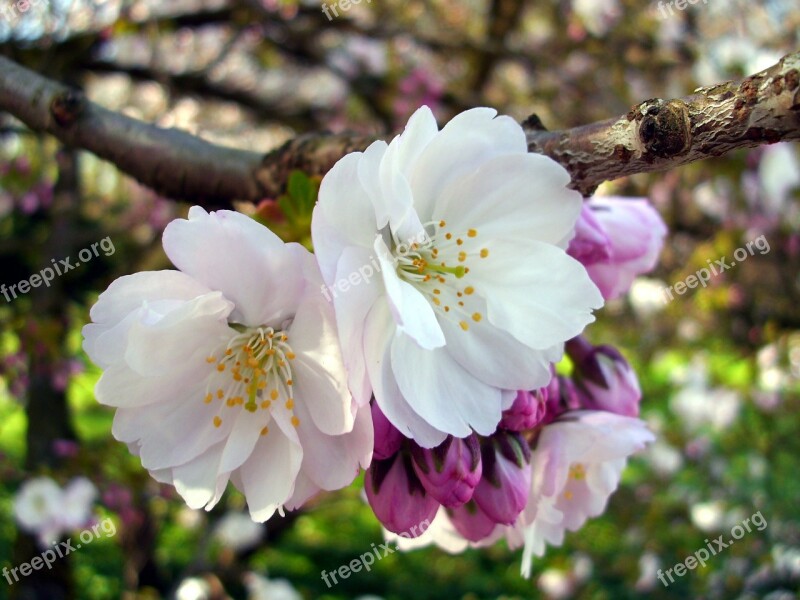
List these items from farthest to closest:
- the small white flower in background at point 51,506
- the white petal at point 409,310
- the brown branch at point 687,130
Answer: the small white flower in background at point 51,506 → the white petal at point 409,310 → the brown branch at point 687,130

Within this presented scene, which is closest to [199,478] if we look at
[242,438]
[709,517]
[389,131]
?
[242,438]

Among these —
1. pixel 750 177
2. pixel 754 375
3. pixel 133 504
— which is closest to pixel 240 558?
pixel 133 504

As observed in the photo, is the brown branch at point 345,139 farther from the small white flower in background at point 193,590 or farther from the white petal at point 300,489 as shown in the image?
the small white flower in background at point 193,590

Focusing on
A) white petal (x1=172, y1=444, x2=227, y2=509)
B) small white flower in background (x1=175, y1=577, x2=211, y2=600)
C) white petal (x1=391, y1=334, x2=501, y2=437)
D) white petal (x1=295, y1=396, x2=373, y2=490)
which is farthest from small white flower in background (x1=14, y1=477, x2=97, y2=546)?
white petal (x1=391, y1=334, x2=501, y2=437)

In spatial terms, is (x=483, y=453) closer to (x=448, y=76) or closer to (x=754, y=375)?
(x=754, y=375)

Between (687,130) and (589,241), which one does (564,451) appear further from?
(687,130)

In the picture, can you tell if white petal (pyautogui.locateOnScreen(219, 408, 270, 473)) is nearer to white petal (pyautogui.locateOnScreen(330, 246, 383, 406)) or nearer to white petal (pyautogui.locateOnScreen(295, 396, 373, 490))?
white petal (pyautogui.locateOnScreen(295, 396, 373, 490))

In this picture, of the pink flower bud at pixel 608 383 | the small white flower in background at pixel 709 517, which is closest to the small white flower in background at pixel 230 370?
the pink flower bud at pixel 608 383
